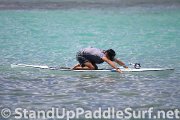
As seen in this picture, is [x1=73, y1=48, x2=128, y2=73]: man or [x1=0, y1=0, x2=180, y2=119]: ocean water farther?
[x1=73, y1=48, x2=128, y2=73]: man

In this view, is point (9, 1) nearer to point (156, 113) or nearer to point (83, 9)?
point (83, 9)

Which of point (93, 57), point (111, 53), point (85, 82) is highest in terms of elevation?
point (111, 53)

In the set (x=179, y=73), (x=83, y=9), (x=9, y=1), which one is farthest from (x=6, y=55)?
(x=9, y=1)

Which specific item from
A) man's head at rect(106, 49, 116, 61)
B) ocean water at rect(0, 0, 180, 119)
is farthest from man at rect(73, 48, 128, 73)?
ocean water at rect(0, 0, 180, 119)

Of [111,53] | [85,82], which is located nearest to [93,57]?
[111,53]

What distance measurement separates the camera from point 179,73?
766 inches

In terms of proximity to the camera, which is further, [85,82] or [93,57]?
[93,57]

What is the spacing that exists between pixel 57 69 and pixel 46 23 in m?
39.1

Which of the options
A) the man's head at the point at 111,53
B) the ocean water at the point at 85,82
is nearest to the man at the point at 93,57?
the man's head at the point at 111,53

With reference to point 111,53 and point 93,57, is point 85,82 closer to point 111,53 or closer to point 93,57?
point 93,57

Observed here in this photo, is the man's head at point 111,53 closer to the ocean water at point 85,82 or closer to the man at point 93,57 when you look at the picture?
the man at point 93,57

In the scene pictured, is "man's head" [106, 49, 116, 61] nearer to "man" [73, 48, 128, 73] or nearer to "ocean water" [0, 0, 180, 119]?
"man" [73, 48, 128, 73]

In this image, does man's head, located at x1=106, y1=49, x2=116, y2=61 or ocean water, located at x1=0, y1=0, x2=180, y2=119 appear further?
man's head, located at x1=106, y1=49, x2=116, y2=61

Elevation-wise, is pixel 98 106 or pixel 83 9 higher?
pixel 83 9
